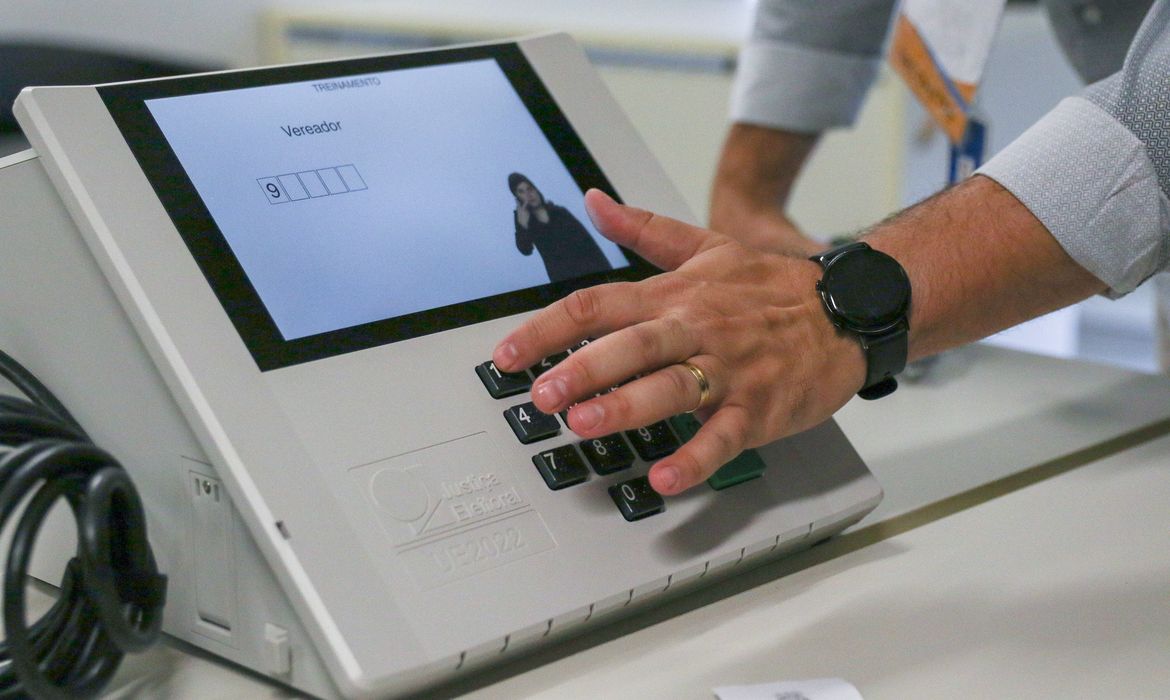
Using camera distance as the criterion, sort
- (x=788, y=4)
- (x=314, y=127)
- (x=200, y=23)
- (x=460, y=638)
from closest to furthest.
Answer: (x=460, y=638) → (x=314, y=127) → (x=788, y=4) → (x=200, y=23)

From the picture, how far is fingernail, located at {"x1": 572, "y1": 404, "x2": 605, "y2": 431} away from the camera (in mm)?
455

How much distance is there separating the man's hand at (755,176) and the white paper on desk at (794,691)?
2.46ft

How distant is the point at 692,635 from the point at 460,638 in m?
0.11

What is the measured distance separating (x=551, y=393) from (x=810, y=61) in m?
0.74

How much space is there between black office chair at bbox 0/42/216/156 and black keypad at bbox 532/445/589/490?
179 centimetres

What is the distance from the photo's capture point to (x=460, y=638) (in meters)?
0.41

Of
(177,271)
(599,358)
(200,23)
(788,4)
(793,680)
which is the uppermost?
(200,23)

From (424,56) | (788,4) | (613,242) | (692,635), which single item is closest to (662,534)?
(692,635)

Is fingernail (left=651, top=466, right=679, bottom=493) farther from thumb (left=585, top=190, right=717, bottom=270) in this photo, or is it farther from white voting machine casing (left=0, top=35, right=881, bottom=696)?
thumb (left=585, top=190, right=717, bottom=270)

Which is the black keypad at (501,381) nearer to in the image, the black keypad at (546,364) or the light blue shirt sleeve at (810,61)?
the black keypad at (546,364)

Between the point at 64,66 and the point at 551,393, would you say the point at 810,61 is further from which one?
the point at 64,66

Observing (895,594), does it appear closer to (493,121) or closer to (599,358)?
(599,358)

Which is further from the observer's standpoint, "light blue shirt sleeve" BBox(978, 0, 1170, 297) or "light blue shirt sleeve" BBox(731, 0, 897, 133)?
"light blue shirt sleeve" BBox(731, 0, 897, 133)

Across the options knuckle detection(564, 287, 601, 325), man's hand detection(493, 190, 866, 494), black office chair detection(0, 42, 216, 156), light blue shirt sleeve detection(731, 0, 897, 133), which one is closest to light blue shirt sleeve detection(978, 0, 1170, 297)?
man's hand detection(493, 190, 866, 494)
